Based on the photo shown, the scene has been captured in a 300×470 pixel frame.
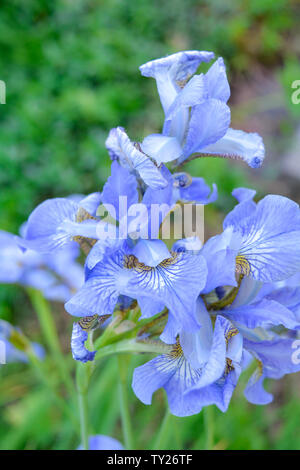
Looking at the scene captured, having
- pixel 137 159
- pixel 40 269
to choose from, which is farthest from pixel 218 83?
pixel 40 269

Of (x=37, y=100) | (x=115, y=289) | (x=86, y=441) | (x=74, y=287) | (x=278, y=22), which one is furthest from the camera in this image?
(x=278, y=22)

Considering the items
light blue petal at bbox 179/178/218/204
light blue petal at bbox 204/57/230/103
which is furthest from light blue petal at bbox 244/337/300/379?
light blue petal at bbox 204/57/230/103

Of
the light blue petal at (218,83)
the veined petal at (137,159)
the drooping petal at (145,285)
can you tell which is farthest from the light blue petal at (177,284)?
the light blue petal at (218,83)

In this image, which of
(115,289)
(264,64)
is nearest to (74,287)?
(115,289)

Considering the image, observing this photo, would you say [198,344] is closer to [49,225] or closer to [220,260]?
[220,260]

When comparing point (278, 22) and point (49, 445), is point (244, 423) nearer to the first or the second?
point (49, 445)

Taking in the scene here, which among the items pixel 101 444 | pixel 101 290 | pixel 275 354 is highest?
pixel 101 290

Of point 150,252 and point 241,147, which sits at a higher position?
point 241,147
